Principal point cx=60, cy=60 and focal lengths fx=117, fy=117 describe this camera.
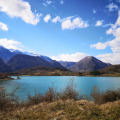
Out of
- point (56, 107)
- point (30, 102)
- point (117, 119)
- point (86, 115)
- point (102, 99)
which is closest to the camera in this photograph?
point (117, 119)

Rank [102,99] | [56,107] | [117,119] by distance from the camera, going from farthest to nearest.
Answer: [102,99] < [56,107] < [117,119]

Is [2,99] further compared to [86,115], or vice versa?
[2,99]

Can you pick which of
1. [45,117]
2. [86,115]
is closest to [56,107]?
[45,117]

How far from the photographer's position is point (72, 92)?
10.3 m

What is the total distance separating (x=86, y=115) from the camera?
5508mm

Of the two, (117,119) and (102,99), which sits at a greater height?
(117,119)

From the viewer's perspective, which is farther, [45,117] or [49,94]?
[49,94]

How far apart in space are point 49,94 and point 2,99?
3613 millimetres

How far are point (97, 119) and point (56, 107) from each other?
2.63 m

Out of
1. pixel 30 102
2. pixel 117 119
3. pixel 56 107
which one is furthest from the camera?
pixel 30 102

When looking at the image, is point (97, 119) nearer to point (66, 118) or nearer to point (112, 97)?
point (66, 118)

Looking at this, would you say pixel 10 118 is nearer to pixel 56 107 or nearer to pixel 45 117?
pixel 45 117

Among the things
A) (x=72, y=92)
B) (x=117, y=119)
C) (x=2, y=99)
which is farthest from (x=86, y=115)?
(x=2, y=99)

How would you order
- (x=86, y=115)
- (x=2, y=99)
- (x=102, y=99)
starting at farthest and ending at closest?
(x=102, y=99) < (x=2, y=99) < (x=86, y=115)
